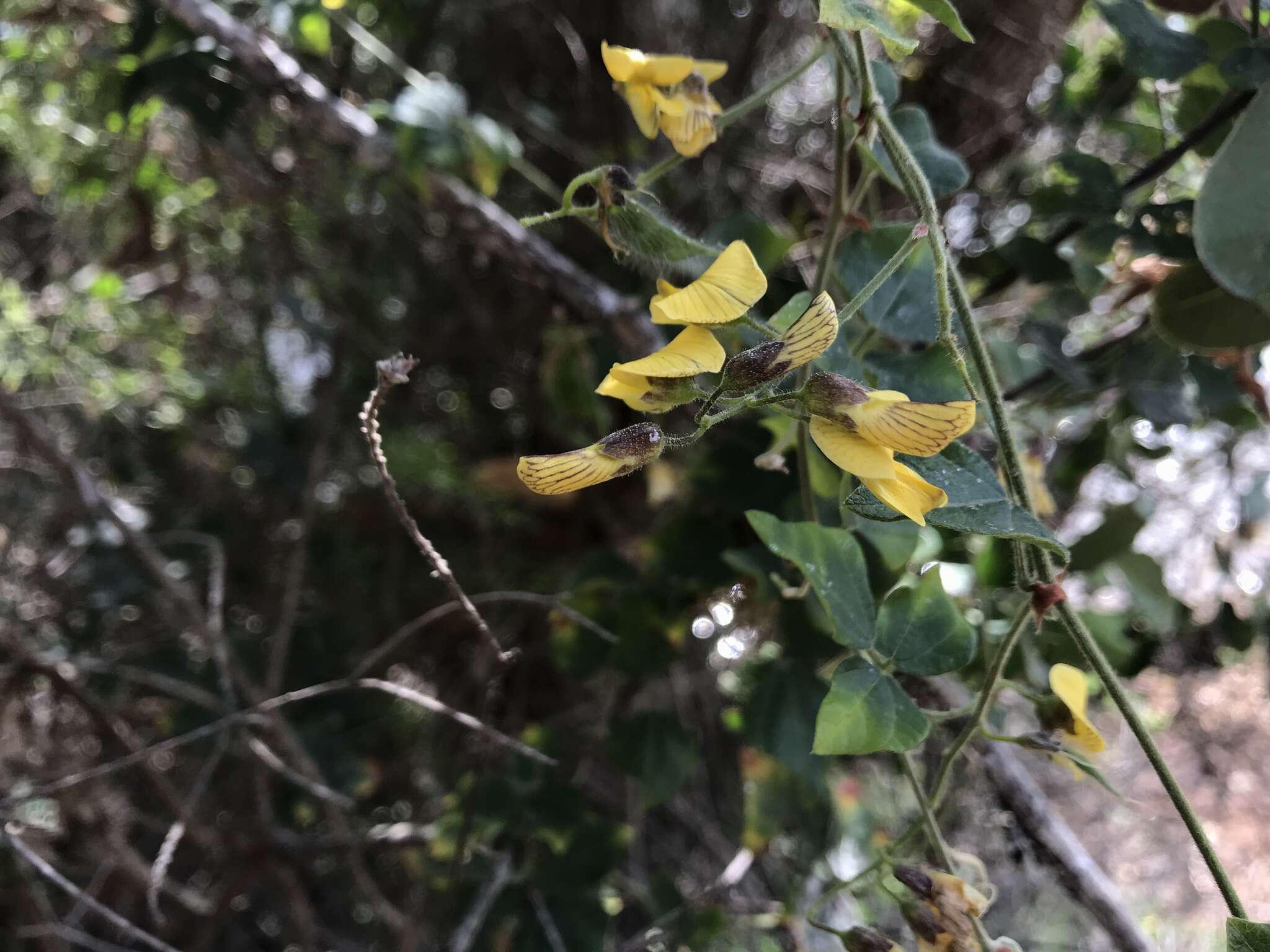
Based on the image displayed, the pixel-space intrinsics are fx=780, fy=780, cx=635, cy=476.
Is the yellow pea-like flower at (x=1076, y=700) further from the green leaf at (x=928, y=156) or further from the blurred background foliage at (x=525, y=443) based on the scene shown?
the green leaf at (x=928, y=156)

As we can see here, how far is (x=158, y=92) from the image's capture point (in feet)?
2.03

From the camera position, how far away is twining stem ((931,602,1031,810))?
292 mm

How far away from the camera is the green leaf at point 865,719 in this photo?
0.28 metres

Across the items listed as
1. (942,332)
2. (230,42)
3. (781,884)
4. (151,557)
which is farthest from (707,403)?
(781,884)

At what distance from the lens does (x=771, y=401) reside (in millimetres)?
246

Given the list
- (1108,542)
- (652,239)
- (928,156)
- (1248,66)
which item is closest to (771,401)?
(652,239)

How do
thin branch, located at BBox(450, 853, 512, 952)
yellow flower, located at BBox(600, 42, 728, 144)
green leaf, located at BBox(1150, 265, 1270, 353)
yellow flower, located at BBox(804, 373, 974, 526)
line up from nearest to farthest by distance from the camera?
yellow flower, located at BBox(804, 373, 974, 526), yellow flower, located at BBox(600, 42, 728, 144), green leaf, located at BBox(1150, 265, 1270, 353), thin branch, located at BBox(450, 853, 512, 952)

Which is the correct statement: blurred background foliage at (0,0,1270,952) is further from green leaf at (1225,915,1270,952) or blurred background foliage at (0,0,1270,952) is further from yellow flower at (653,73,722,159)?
green leaf at (1225,915,1270,952)

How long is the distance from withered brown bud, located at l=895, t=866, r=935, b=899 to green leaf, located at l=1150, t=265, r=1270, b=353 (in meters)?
0.34

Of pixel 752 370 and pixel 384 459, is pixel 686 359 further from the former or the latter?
pixel 384 459

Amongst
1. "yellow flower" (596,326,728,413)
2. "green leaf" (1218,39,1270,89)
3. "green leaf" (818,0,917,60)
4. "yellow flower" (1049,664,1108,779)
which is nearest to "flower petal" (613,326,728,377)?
"yellow flower" (596,326,728,413)

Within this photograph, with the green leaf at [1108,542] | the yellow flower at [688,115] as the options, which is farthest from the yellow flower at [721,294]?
the green leaf at [1108,542]

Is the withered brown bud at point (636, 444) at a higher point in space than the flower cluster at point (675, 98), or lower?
lower

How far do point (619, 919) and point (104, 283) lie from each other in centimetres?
88
